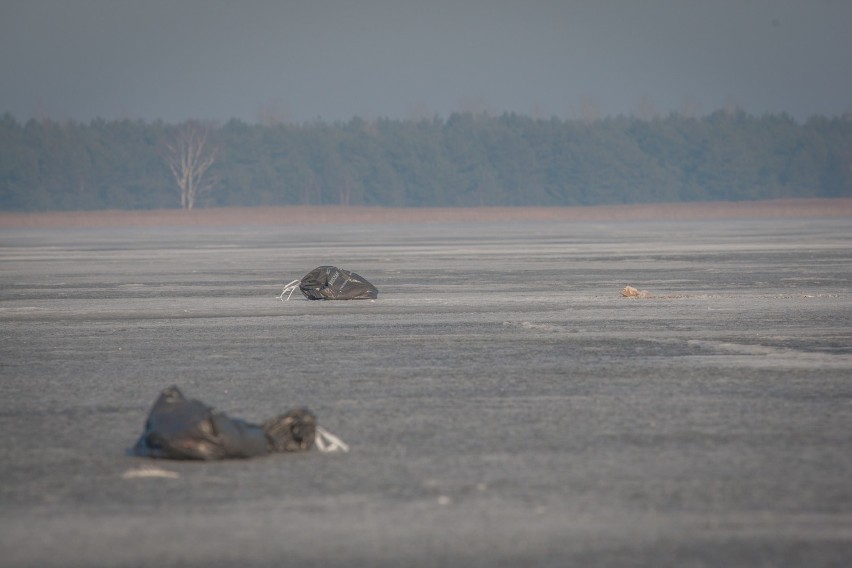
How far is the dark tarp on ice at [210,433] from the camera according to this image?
8.63 metres

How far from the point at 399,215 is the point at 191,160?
4093 centimetres

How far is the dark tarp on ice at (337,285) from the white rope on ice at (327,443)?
45.3 feet

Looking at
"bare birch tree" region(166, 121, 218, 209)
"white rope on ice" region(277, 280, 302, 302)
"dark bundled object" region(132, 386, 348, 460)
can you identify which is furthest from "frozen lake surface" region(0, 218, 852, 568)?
"bare birch tree" region(166, 121, 218, 209)

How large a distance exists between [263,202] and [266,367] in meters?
145

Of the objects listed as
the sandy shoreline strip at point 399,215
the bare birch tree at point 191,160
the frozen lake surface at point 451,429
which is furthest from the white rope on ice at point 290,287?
the bare birch tree at point 191,160

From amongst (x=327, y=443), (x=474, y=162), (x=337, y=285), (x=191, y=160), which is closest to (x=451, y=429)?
(x=327, y=443)

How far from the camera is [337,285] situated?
23.2m

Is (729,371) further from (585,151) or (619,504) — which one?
(585,151)

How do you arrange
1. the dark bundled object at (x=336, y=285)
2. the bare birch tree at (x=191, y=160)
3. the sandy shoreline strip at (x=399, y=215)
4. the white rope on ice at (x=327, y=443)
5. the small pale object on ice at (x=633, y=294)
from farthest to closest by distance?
the bare birch tree at (x=191, y=160), the sandy shoreline strip at (x=399, y=215), the dark bundled object at (x=336, y=285), the small pale object on ice at (x=633, y=294), the white rope on ice at (x=327, y=443)

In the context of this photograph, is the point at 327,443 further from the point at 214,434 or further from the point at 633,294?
the point at 633,294

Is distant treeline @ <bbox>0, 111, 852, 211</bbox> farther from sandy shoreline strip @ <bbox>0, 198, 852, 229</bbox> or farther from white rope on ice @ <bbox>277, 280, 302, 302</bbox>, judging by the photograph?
white rope on ice @ <bbox>277, 280, 302, 302</bbox>

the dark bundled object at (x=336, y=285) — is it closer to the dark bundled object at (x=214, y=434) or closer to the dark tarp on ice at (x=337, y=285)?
the dark tarp on ice at (x=337, y=285)

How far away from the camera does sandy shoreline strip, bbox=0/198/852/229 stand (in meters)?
106

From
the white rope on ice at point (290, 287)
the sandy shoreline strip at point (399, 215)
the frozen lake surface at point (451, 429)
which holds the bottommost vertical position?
the sandy shoreline strip at point (399, 215)
